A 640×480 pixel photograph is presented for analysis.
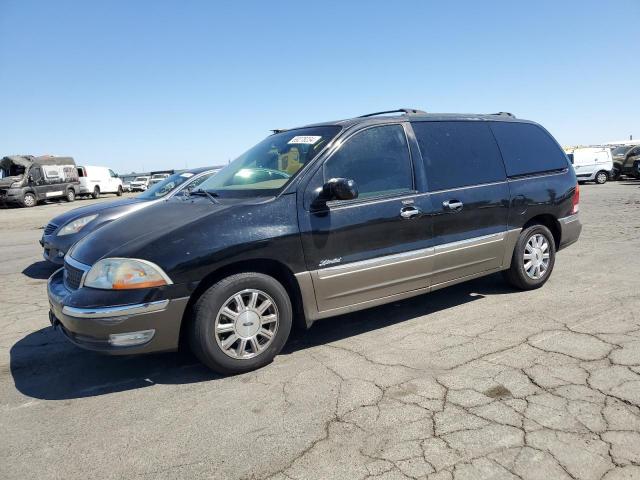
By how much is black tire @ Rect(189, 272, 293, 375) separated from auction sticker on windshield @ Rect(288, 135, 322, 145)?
4.27 feet

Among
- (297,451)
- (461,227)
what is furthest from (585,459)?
(461,227)

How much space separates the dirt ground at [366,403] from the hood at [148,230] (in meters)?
0.94

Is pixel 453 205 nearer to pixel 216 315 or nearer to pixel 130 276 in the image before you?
pixel 216 315

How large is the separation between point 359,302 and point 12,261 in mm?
7576

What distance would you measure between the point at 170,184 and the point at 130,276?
4892mm

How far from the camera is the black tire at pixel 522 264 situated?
17.1ft

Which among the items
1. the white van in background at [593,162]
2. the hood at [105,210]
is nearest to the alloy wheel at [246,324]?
the hood at [105,210]

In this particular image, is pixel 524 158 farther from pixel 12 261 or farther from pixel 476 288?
pixel 12 261

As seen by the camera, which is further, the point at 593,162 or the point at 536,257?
the point at 593,162

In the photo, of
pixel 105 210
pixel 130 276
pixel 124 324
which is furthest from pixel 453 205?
pixel 105 210

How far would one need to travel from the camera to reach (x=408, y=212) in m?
4.25

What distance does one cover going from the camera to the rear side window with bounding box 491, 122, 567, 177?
5.20 m

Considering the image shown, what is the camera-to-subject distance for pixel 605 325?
165 inches

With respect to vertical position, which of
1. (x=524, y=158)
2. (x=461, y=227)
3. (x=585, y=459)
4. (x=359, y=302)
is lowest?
(x=585, y=459)
